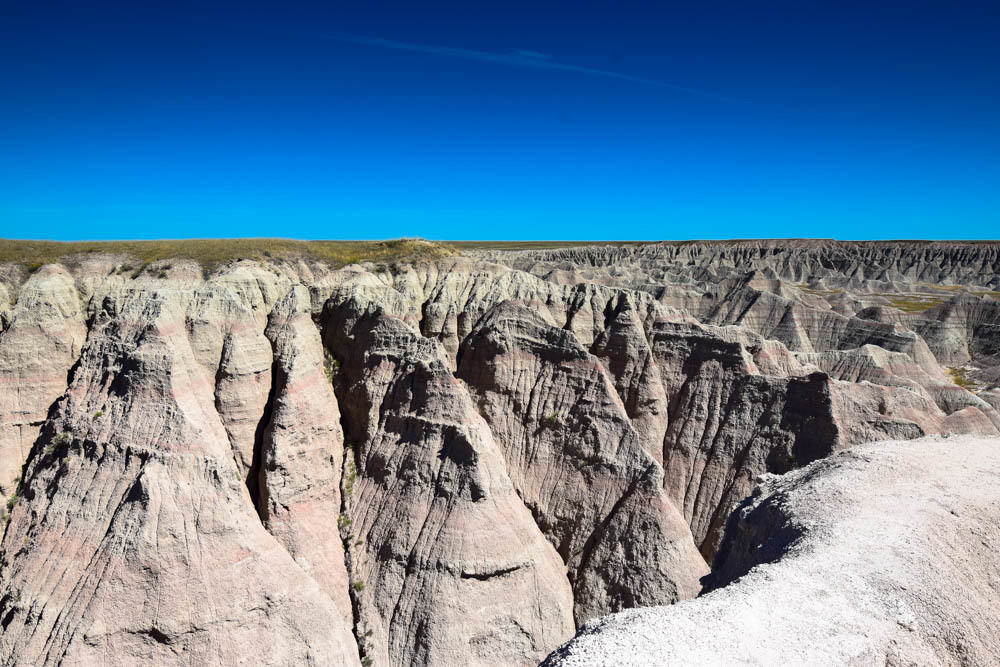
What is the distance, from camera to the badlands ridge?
10195 mm

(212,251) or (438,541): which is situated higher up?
(212,251)

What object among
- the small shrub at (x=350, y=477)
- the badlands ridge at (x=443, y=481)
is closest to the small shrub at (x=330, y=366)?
the badlands ridge at (x=443, y=481)

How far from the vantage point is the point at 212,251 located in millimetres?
29078

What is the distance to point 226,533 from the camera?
48.2 feet

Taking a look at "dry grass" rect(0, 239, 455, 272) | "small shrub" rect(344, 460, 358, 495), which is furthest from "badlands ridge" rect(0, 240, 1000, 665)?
"dry grass" rect(0, 239, 455, 272)

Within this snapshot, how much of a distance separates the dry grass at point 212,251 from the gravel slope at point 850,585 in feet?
79.0

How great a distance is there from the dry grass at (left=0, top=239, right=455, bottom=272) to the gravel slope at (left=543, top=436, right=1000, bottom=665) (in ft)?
79.0

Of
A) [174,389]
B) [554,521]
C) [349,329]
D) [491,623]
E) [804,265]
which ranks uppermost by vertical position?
[804,265]

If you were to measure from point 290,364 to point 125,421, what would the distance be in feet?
18.1

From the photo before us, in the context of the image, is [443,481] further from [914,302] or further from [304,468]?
[914,302]

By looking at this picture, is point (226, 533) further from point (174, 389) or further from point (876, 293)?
point (876, 293)

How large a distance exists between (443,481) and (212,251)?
20170 mm

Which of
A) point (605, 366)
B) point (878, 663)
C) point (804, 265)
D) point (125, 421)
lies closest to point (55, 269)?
point (125, 421)

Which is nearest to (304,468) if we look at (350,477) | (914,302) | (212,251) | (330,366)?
(350,477)
